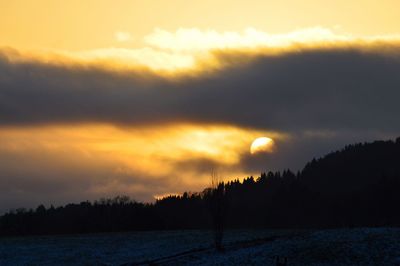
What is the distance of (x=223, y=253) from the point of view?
56.3 metres

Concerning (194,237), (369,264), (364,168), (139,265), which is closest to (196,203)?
(364,168)

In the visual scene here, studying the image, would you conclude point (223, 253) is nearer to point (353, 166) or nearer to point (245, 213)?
point (245, 213)

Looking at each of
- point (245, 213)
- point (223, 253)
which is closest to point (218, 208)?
point (223, 253)

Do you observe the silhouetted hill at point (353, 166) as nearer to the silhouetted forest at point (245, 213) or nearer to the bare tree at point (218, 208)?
the silhouetted forest at point (245, 213)

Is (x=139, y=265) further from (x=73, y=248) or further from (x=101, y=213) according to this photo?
(x=101, y=213)

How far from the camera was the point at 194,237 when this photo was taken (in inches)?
2916

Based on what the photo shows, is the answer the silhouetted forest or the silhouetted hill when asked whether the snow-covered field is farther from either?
the silhouetted hill

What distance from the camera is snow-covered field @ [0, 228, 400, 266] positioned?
4969cm

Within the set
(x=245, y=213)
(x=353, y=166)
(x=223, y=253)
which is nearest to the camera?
(x=223, y=253)

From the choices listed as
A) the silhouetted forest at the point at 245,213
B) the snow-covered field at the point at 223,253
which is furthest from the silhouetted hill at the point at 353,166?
the snow-covered field at the point at 223,253

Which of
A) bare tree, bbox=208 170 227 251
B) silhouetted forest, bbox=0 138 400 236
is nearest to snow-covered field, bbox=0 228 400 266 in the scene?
bare tree, bbox=208 170 227 251

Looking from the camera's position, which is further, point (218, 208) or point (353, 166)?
point (353, 166)

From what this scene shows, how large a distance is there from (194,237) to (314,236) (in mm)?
20444

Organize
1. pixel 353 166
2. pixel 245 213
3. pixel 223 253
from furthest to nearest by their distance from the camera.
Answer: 1. pixel 353 166
2. pixel 245 213
3. pixel 223 253
